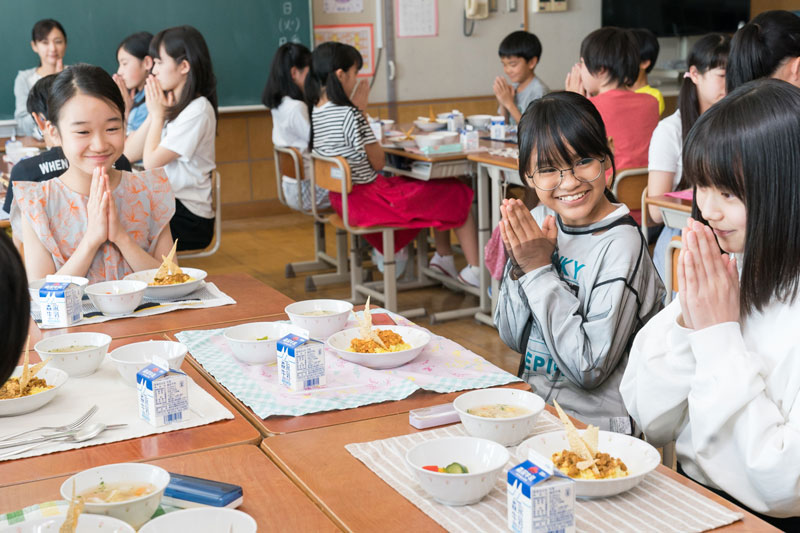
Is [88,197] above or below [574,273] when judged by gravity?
above

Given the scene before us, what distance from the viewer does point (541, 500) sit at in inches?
A: 38.8

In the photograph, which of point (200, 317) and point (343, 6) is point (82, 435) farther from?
point (343, 6)

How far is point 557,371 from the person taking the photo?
182cm

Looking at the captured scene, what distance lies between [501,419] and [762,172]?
49 centimetres

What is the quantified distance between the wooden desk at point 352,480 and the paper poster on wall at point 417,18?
19.2ft

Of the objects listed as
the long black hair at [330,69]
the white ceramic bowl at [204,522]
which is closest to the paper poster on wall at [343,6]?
the long black hair at [330,69]

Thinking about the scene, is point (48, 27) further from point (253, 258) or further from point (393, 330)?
point (393, 330)

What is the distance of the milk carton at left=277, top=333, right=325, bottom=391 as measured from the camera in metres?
1.50

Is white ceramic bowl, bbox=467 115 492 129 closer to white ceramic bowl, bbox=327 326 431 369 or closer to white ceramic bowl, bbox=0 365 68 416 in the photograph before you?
white ceramic bowl, bbox=327 326 431 369

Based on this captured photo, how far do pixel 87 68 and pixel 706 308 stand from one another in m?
1.73

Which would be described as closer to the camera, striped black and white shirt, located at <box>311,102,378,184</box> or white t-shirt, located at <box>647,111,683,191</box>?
white t-shirt, located at <box>647,111,683,191</box>

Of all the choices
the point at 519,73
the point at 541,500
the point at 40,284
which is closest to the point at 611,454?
the point at 541,500

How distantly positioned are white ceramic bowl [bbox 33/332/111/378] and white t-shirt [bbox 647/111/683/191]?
7.12ft

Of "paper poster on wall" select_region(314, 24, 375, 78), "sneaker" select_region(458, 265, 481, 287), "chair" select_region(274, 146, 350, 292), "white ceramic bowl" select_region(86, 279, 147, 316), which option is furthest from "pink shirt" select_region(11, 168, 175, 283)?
"paper poster on wall" select_region(314, 24, 375, 78)
